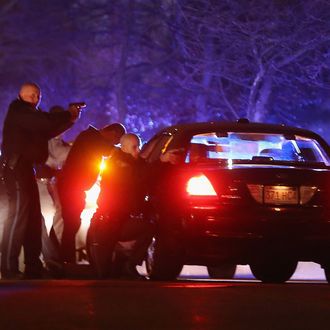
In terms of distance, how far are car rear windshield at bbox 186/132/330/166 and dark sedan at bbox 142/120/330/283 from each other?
0.03 metres

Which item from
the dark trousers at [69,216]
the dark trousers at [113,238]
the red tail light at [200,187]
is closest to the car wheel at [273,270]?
the dark trousers at [113,238]

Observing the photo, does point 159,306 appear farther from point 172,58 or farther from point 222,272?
point 172,58

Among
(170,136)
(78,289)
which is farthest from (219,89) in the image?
(78,289)

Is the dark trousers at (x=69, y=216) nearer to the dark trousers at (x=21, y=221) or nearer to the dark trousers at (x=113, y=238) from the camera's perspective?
the dark trousers at (x=113, y=238)

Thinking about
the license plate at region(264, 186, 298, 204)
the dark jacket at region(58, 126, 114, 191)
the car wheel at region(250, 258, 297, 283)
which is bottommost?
the car wheel at region(250, 258, 297, 283)

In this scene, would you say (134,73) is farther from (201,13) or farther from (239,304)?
(239,304)

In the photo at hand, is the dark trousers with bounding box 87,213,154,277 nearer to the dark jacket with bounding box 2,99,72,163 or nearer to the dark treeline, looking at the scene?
the dark jacket with bounding box 2,99,72,163

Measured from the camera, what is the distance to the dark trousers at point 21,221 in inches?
356

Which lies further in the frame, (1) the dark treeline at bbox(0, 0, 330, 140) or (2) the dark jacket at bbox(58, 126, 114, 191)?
(1) the dark treeline at bbox(0, 0, 330, 140)

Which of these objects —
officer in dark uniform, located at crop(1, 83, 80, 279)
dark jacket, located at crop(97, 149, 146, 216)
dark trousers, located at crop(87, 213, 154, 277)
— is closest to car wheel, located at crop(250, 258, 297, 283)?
dark trousers, located at crop(87, 213, 154, 277)

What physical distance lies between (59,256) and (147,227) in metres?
1.13

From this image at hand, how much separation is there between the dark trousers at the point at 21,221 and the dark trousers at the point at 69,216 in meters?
0.82

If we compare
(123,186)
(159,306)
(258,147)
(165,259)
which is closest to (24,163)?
(123,186)

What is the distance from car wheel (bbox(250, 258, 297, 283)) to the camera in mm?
10133
